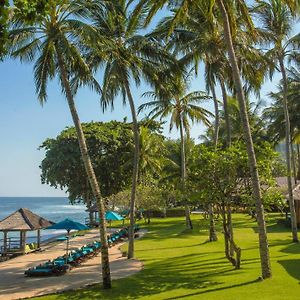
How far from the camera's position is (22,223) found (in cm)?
2292

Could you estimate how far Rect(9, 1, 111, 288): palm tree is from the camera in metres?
13.2

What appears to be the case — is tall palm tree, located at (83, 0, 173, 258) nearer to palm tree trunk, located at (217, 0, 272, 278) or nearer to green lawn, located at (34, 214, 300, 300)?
green lawn, located at (34, 214, 300, 300)

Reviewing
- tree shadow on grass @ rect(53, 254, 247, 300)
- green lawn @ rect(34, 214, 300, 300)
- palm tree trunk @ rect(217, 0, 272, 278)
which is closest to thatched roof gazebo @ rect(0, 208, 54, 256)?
green lawn @ rect(34, 214, 300, 300)

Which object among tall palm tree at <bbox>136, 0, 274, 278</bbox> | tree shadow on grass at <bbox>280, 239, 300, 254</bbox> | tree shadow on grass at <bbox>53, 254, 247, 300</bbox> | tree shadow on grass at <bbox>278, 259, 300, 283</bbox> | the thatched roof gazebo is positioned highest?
tall palm tree at <bbox>136, 0, 274, 278</bbox>

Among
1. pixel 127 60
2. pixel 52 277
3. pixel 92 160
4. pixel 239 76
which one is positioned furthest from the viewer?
pixel 92 160

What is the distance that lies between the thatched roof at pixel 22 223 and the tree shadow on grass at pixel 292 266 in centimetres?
1324

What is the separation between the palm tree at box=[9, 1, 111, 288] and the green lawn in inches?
47.6

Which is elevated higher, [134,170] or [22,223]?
[134,170]

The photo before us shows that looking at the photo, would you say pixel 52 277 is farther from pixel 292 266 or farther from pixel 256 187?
pixel 292 266

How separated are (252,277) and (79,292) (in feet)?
17.9

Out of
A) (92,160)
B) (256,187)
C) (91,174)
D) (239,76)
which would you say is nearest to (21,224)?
(91,174)

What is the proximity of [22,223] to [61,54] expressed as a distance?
41.3 ft

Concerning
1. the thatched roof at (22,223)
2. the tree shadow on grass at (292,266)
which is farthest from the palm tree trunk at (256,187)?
the thatched roof at (22,223)

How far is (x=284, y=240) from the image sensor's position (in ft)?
74.1
